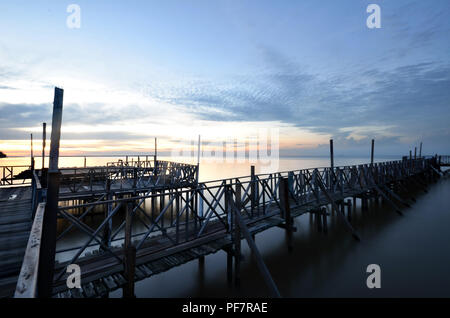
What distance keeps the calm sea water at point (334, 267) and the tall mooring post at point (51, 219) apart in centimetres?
449

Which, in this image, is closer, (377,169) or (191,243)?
(191,243)

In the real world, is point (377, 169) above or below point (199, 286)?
above

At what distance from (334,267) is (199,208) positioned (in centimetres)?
592

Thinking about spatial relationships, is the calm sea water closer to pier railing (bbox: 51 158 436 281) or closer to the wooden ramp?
pier railing (bbox: 51 158 436 281)

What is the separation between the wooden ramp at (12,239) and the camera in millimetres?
3451

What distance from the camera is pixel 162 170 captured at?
1695 centimetres

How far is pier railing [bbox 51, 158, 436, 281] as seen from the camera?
4367mm
